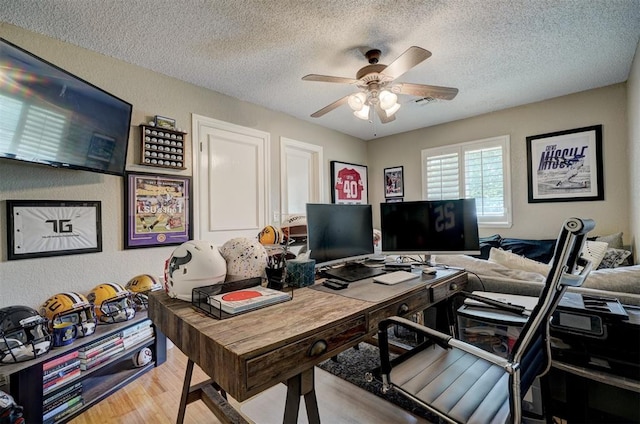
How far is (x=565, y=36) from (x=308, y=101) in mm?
2352

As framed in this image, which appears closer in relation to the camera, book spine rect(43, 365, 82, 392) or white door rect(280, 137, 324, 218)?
book spine rect(43, 365, 82, 392)

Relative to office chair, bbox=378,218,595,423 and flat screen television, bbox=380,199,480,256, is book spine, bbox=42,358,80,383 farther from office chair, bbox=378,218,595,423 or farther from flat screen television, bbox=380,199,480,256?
flat screen television, bbox=380,199,480,256

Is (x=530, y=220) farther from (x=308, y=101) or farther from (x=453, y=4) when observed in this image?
(x=308, y=101)

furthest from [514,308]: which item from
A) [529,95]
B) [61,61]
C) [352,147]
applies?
[352,147]

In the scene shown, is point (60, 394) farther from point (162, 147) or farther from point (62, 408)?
point (162, 147)

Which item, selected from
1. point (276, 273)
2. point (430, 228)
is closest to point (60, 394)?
point (276, 273)

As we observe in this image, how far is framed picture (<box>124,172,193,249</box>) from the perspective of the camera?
243 cm

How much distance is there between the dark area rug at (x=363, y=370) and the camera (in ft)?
5.66

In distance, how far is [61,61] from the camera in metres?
2.11

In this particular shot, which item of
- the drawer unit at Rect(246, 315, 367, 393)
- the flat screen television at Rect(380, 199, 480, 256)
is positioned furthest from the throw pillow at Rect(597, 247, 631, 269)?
the drawer unit at Rect(246, 315, 367, 393)

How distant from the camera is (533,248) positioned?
10.8ft

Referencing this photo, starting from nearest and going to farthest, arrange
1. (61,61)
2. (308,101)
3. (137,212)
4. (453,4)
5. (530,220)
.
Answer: (453,4), (61,61), (137,212), (308,101), (530,220)

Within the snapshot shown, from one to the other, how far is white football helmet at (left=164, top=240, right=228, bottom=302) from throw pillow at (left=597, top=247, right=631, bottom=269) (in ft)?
11.4

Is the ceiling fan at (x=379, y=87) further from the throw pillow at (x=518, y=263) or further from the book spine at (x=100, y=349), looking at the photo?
the book spine at (x=100, y=349)
